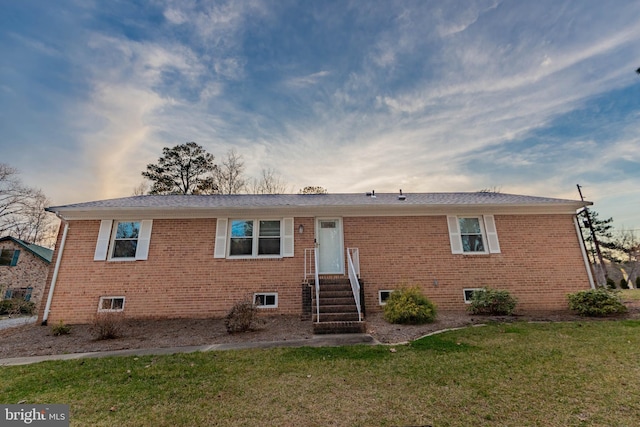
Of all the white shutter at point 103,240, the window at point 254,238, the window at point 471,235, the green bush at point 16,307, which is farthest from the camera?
the green bush at point 16,307

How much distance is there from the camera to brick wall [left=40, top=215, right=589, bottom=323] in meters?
8.65

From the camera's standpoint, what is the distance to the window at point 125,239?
29.9ft

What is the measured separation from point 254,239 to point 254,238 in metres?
0.04

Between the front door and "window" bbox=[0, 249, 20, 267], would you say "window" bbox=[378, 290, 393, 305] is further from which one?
"window" bbox=[0, 249, 20, 267]

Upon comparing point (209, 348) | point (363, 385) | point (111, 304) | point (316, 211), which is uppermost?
point (316, 211)

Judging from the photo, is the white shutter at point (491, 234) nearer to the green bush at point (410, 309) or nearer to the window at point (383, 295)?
the green bush at point (410, 309)

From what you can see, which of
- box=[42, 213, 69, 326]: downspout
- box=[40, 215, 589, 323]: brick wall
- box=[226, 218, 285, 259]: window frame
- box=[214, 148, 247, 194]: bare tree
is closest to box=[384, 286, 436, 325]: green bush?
box=[40, 215, 589, 323]: brick wall

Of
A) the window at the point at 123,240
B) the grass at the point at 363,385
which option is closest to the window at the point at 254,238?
the window at the point at 123,240

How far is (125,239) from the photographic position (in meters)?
9.22

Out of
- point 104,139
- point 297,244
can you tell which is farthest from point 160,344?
point 104,139

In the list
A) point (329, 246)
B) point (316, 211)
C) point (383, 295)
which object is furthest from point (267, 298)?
point (383, 295)

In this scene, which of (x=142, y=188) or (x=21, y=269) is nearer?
(x=21, y=269)

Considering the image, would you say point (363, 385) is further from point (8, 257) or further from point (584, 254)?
point (8, 257)

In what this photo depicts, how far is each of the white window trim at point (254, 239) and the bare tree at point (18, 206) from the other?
24.1 m
